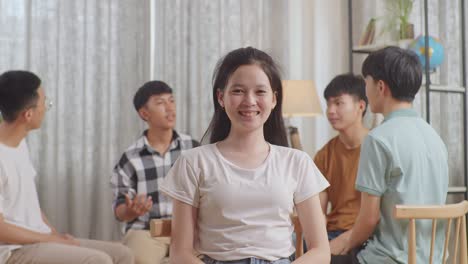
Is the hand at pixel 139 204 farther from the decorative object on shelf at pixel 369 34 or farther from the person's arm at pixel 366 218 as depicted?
the decorative object on shelf at pixel 369 34

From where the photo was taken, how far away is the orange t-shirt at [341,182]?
8.69 ft

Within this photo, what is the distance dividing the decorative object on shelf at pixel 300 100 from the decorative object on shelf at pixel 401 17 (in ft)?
1.87

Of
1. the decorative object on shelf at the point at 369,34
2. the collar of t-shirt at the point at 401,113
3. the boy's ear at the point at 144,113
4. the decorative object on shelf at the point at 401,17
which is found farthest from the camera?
the decorative object on shelf at the point at 369,34

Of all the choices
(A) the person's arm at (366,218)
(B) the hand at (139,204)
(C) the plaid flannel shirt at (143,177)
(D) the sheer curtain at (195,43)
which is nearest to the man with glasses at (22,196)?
(B) the hand at (139,204)

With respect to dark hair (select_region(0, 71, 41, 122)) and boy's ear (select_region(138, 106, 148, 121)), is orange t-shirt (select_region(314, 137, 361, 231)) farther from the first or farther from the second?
dark hair (select_region(0, 71, 41, 122))

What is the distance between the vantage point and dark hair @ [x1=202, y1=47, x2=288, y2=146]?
172 cm

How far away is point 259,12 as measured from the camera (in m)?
4.59

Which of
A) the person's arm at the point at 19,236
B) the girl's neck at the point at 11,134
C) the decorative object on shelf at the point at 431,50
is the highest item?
the decorative object on shelf at the point at 431,50

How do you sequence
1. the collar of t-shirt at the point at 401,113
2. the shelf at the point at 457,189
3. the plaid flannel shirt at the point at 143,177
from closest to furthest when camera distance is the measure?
the collar of t-shirt at the point at 401,113
the plaid flannel shirt at the point at 143,177
the shelf at the point at 457,189

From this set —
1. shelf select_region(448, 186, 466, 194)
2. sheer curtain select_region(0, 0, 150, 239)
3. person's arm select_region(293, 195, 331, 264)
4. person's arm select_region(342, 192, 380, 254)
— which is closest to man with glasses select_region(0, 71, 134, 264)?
person's arm select_region(342, 192, 380, 254)

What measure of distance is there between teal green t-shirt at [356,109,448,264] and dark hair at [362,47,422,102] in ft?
0.38

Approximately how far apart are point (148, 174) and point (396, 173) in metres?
1.46

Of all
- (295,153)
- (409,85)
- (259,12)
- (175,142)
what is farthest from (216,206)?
Result: (259,12)

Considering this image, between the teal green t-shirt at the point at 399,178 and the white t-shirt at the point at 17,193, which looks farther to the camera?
the white t-shirt at the point at 17,193
